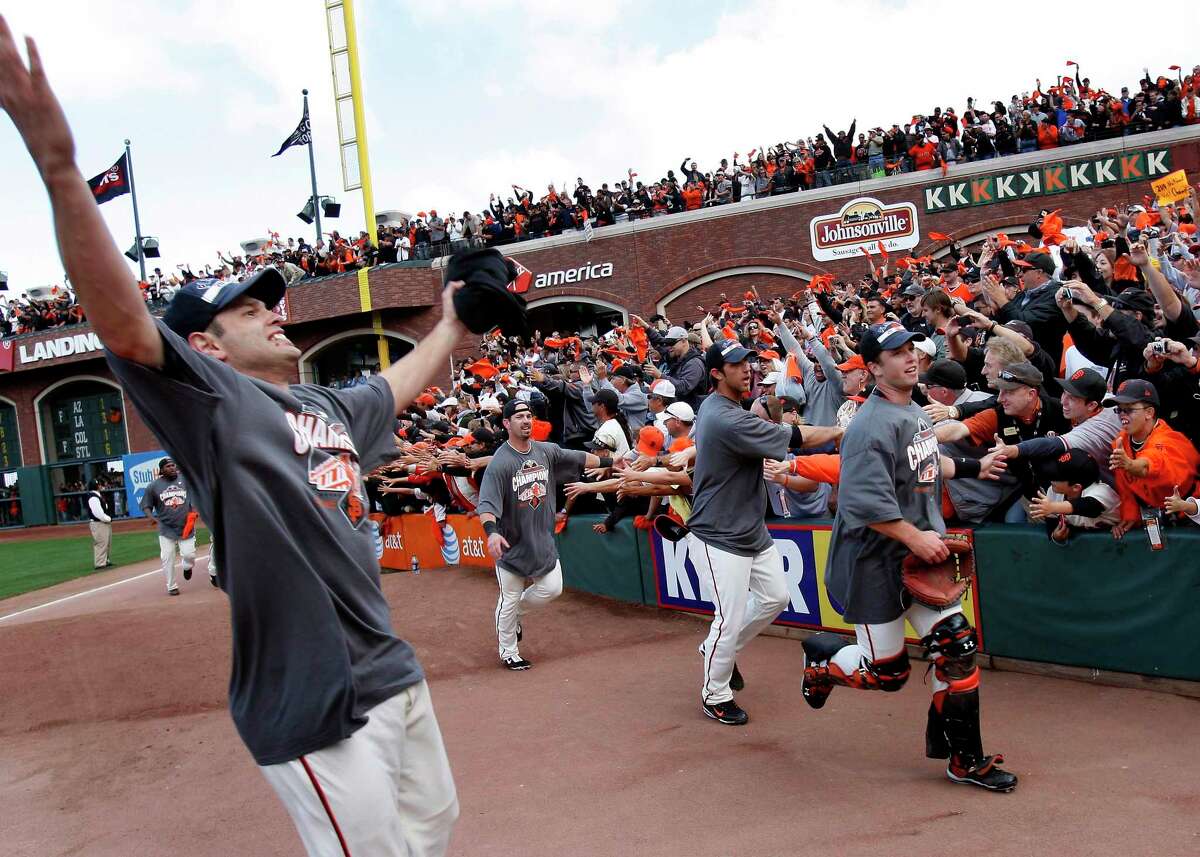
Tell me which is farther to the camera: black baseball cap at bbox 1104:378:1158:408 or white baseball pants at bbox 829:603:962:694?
black baseball cap at bbox 1104:378:1158:408

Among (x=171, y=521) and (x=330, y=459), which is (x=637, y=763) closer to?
(x=330, y=459)

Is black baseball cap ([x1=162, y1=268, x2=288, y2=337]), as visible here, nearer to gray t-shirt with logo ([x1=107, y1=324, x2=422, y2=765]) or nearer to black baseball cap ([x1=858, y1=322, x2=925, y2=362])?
gray t-shirt with logo ([x1=107, y1=324, x2=422, y2=765])

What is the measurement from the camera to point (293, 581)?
227 cm

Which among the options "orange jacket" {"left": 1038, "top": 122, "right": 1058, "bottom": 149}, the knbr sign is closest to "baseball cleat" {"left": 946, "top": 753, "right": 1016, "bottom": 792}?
the knbr sign

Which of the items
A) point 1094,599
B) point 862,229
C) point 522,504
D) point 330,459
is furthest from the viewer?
point 862,229

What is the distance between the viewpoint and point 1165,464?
4957mm

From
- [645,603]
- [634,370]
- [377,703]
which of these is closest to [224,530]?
[377,703]

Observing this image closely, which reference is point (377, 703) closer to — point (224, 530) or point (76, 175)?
point (224, 530)

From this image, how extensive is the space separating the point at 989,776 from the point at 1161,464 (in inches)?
79.1

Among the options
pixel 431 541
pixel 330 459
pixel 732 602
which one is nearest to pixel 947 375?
pixel 732 602

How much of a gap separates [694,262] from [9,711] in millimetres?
23045

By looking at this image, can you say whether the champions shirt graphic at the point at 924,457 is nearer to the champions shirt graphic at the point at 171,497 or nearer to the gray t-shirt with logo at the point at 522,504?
the gray t-shirt with logo at the point at 522,504

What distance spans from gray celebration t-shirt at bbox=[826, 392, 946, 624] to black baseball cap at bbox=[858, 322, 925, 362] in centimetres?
23

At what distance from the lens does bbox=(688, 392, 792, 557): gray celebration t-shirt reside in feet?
18.6
